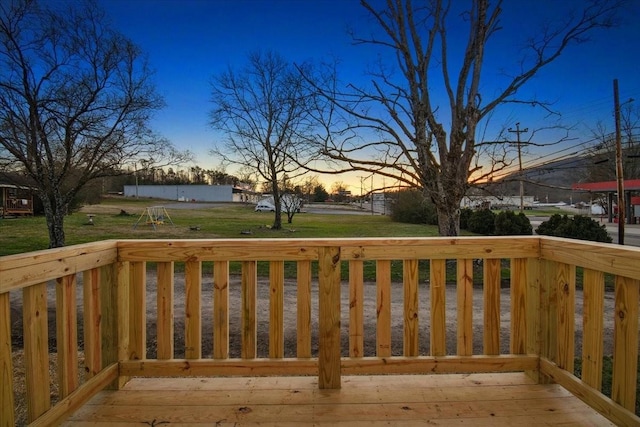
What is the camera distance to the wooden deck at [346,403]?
1.72m

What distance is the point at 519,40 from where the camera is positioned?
737cm

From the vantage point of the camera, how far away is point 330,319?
201 centimetres

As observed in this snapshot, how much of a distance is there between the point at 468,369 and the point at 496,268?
56 cm

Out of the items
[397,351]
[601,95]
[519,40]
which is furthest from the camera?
[601,95]

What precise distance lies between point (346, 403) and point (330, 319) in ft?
1.31

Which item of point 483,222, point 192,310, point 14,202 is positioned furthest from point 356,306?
point 14,202

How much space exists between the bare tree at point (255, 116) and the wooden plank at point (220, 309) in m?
13.6

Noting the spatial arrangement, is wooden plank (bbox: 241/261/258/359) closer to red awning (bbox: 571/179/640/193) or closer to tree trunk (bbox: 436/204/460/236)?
tree trunk (bbox: 436/204/460/236)

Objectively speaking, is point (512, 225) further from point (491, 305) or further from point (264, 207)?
point (264, 207)

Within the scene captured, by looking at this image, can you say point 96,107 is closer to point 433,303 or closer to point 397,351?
point 397,351

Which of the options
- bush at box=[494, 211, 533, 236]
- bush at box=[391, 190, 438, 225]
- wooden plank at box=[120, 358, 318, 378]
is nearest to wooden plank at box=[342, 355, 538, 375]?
wooden plank at box=[120, 358, 318, 378]

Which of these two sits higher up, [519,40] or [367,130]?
[519,40]

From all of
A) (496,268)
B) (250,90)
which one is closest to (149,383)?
(496,268)

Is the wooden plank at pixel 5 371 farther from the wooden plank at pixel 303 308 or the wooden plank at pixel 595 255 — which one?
the wooden plank at pixel 595 255
